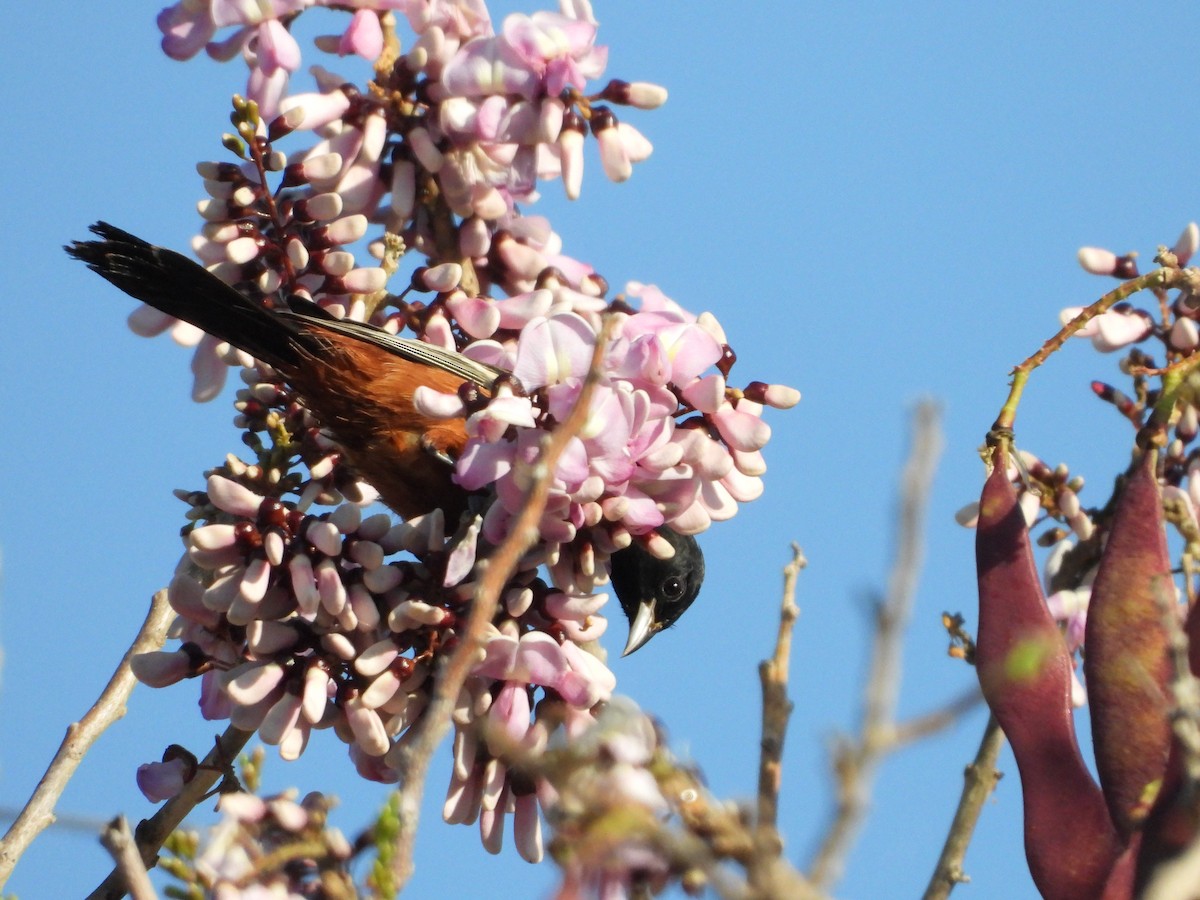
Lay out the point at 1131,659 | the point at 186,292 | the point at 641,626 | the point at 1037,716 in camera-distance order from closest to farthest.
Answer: the point at 1131,659, the point at 1037,716, the point at 186,292, the point at 641,626

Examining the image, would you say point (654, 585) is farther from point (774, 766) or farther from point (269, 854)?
point (774, 766)

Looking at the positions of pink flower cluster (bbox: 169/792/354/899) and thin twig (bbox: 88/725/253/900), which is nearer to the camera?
pink flower cluster (bbox: 169/792/354/899)

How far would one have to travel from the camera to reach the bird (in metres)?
3.45

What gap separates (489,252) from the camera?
3471 millimetres

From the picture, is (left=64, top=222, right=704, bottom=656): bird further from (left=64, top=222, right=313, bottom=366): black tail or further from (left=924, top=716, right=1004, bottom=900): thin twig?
(left=924, top=716, right=1004, bottom=900): thin twig

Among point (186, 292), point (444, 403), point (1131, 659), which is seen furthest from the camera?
point (186, 292)

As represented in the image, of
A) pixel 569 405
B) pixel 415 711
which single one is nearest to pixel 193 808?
pixel 415 711

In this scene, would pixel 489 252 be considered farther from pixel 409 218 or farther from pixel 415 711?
pixel 415 711

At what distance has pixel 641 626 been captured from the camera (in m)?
4.62

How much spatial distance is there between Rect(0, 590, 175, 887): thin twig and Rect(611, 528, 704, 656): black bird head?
5.36 ft

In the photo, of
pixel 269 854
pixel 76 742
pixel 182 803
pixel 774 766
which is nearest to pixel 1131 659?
pixel 774 766

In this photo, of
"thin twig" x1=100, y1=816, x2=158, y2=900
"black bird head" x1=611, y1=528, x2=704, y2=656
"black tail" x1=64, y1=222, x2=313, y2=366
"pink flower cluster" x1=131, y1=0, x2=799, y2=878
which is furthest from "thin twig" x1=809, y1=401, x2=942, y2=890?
"black bird head" x1=611, y1=528, x2=704, y2=656

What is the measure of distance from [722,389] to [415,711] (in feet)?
2.65

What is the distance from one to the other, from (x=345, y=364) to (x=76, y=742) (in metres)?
1.15
